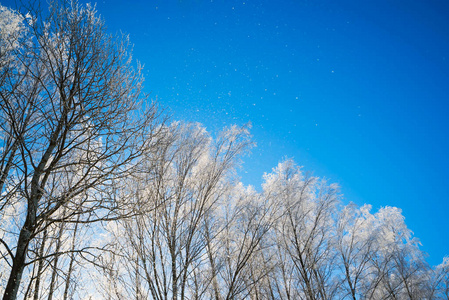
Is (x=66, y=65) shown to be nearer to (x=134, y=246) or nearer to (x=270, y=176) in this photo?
(x=134, y=246)

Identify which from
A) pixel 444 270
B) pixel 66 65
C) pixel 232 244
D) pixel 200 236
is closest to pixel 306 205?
pixel 232 244

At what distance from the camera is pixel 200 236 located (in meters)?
3.50

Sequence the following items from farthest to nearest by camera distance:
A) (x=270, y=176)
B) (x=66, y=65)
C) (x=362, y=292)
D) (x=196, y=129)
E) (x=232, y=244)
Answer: (x=362, y=292), (x=270, y=176), (x=232, y=244), (x=196, y=129), (x=66, y=65)

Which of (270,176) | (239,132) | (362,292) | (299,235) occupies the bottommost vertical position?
(362,292)

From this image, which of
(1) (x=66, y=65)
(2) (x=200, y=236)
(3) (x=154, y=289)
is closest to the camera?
(1) (x=66, y=65)

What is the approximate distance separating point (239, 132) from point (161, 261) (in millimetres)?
2381

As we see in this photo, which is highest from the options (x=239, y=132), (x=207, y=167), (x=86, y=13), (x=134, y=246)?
(x=86, y=13)

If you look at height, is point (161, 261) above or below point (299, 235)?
below

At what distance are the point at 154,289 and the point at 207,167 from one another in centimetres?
190

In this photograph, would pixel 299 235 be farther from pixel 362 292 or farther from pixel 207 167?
pixel 362 292

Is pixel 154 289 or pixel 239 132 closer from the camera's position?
pixel 154 289

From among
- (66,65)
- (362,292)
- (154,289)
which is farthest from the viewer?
(362,292)

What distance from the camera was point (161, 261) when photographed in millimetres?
3238

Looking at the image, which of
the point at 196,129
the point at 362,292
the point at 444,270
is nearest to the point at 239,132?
the point at 196,129
